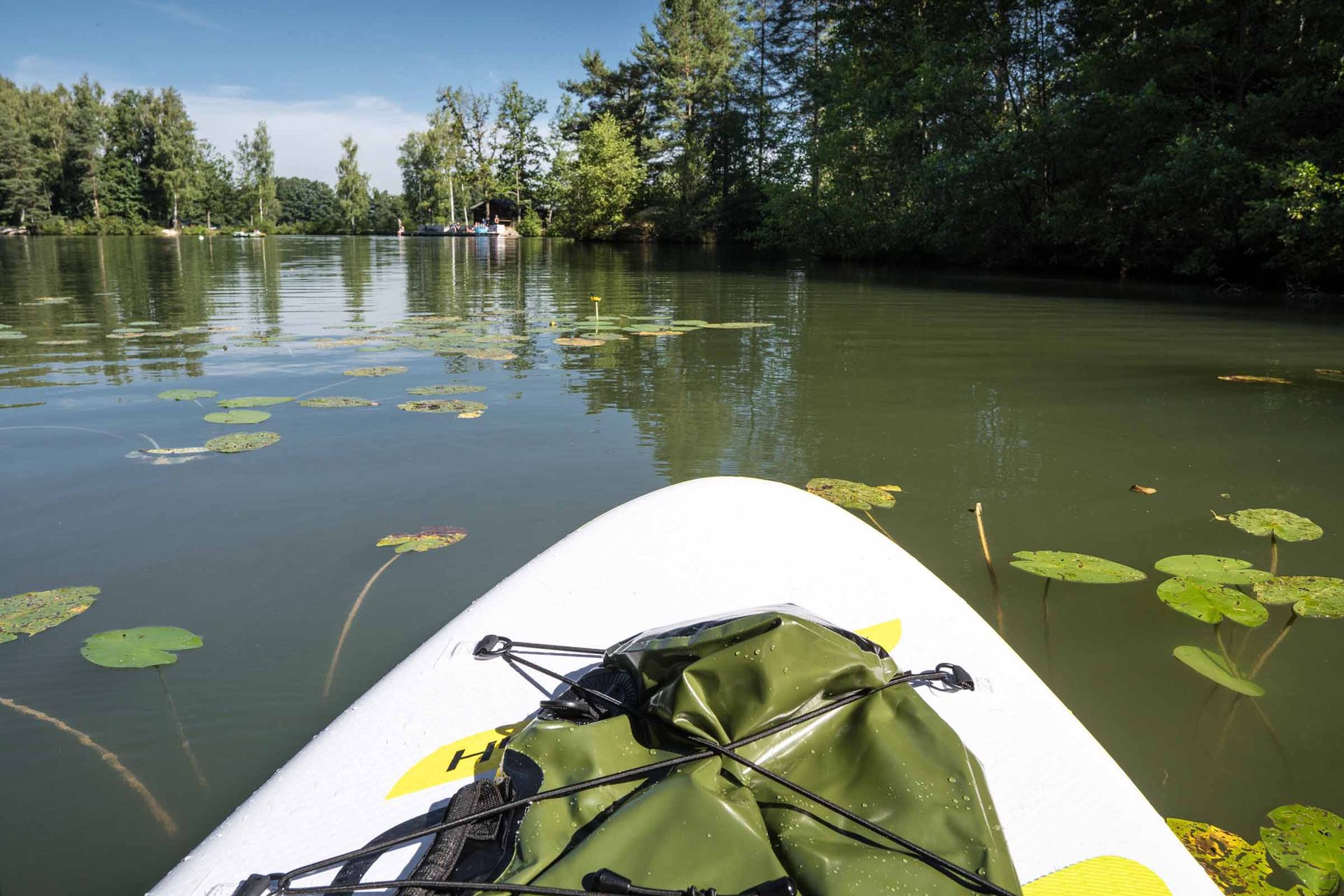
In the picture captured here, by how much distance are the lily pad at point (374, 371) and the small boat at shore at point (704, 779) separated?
3718 millimetres

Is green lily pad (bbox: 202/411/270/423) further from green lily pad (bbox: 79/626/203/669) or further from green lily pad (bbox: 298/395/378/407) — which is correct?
green lily pad (bbox: 79/626/203/669)

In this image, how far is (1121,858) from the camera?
3.18ft

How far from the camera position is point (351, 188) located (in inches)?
2424

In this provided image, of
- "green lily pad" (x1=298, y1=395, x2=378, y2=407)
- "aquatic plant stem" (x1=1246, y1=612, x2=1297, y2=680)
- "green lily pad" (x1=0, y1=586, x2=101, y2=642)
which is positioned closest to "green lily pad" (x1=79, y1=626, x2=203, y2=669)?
"green lily pad" (x1=0, y1=586, x2=101, y2=642)

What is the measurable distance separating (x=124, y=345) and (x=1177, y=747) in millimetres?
6714

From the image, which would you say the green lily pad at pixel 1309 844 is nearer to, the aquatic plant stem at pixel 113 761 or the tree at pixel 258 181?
the aquatic plant stem at pixel 113 761

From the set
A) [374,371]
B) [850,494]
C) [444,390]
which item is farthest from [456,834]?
[374,371]

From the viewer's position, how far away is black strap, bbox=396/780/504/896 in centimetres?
84

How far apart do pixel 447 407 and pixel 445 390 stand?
412 mm

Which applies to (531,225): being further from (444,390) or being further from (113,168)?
(444,390)

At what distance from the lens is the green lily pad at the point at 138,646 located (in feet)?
5.57

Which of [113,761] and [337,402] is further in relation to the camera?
[337,402]

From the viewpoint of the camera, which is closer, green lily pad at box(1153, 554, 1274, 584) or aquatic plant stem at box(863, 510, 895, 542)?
green lily pad at box(1153, 554, 1274, 584)

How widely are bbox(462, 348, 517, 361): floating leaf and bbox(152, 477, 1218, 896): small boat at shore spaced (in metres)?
4.12
